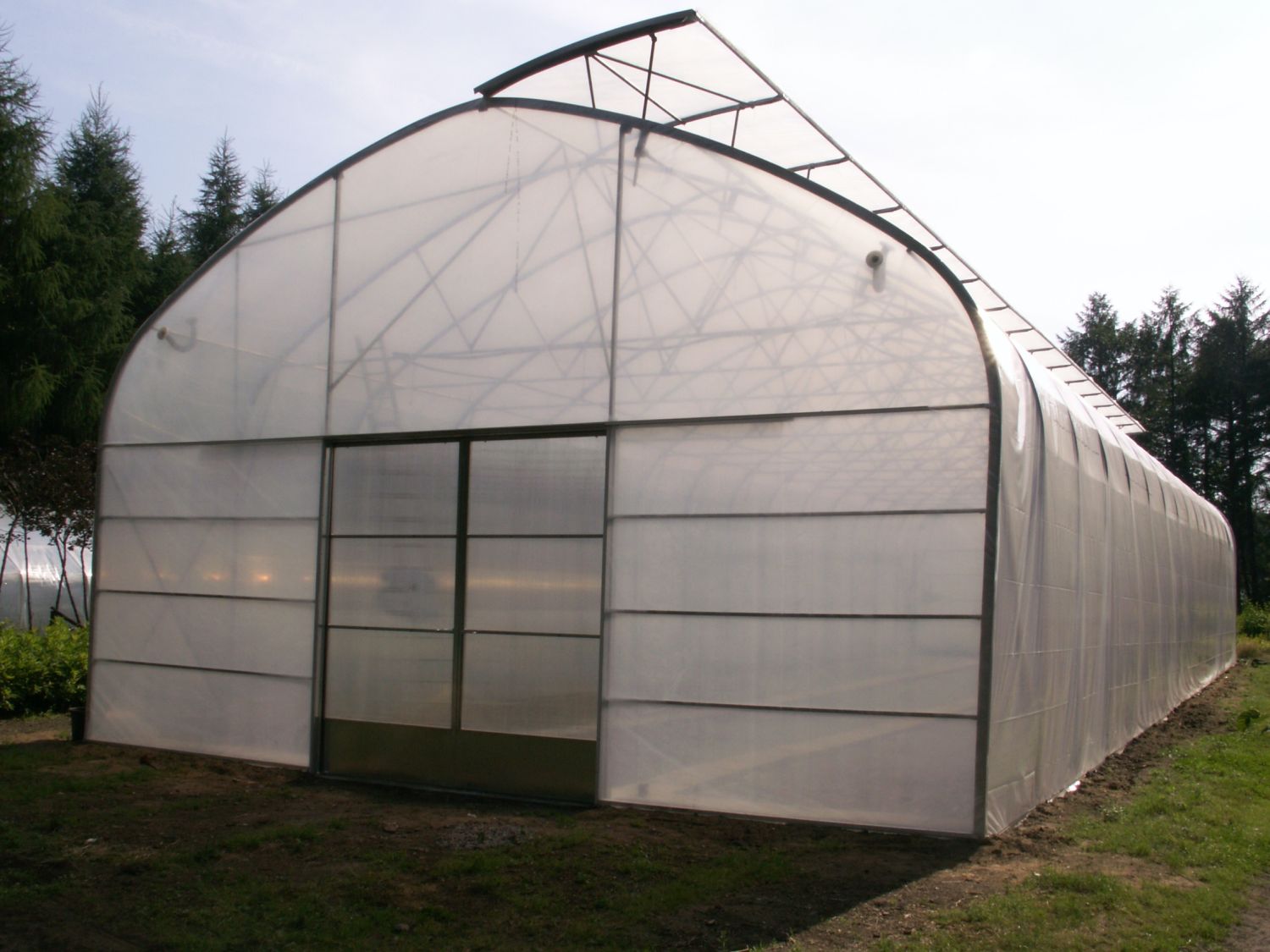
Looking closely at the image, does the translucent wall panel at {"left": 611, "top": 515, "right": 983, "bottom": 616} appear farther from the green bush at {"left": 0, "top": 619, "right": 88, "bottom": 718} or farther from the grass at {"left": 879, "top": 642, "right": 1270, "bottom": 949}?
the green bush at {"left": 0, "top": 619, "right": 88, "bottom": 718}

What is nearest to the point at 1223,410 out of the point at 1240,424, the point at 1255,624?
the point at 1240,424

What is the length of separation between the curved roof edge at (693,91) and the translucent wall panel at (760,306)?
0.43 m

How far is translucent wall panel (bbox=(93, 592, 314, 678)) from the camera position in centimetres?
1077

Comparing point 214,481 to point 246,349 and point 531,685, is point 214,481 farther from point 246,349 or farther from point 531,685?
point 531,685

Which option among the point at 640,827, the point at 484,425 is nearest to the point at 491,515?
the point at 484,425

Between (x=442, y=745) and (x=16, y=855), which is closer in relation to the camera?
(x=16, y=855)

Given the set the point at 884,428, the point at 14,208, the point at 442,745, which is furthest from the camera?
the point at 14,208

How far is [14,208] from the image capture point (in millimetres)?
20516

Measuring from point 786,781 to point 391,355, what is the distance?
516cm

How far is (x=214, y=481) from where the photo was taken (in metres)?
11.5

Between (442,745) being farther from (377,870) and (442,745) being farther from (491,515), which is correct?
(377,870)

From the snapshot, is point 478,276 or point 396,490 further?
point 396,490

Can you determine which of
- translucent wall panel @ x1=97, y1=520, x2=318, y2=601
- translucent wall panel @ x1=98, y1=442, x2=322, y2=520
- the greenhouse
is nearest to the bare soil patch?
the greenhouse

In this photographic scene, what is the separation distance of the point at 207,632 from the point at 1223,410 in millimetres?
48623
